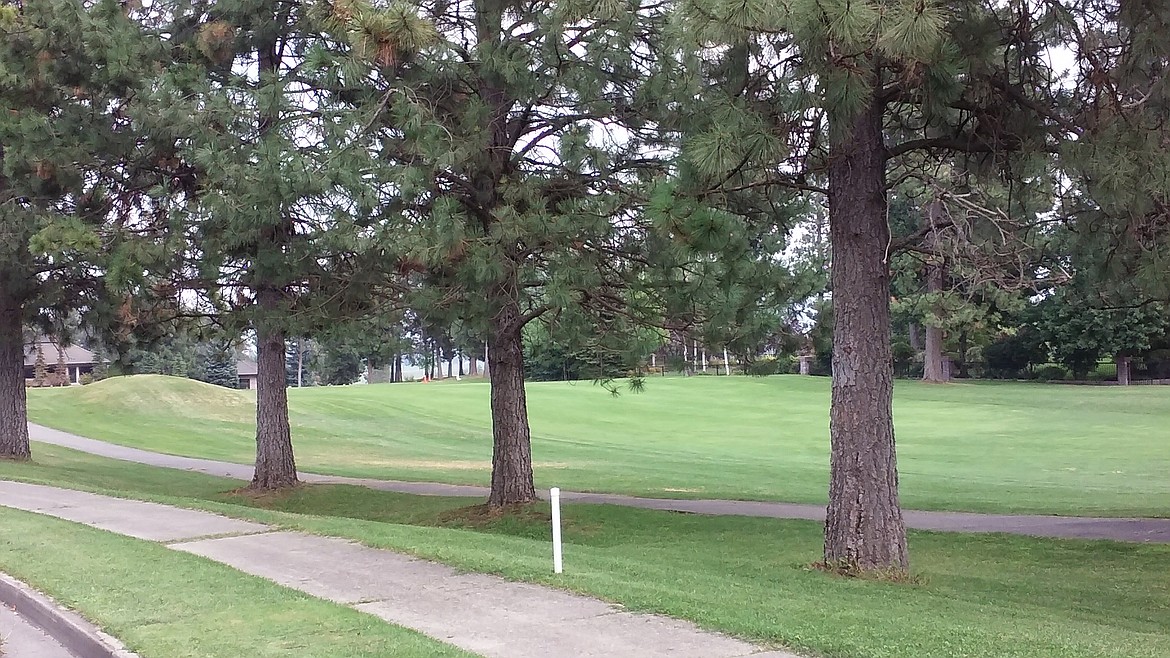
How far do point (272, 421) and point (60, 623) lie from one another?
12.3m

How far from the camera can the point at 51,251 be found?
14984 millimetres

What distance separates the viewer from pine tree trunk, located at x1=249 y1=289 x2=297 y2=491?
62.8ft

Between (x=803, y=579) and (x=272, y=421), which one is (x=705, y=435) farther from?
(x=803, y=579)

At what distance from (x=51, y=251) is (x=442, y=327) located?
242 inches

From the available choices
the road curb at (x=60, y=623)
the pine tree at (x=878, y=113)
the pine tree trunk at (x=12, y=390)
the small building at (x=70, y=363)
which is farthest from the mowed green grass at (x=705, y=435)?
the small building at (x=70, y=363)

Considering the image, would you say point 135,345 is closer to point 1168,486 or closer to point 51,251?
point 51,251

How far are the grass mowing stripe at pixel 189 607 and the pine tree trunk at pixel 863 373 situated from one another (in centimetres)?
499

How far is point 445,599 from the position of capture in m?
7.71

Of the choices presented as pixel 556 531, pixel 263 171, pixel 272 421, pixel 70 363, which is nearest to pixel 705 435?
pixel 272 421

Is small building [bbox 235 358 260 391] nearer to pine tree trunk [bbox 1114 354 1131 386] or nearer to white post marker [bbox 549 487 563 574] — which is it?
pine tree trunk [bbox 1114 354 1131 386]

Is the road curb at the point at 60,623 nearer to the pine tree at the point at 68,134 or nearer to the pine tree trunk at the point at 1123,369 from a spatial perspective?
the pine tree at the point at 68,134

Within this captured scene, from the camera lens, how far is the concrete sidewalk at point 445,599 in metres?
6.23

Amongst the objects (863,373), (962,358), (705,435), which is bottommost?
(705,435)

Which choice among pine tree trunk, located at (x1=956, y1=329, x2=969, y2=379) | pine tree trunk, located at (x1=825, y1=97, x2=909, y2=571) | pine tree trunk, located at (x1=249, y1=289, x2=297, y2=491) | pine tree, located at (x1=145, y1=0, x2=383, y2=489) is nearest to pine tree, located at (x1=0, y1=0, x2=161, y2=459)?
pine tree, located at (x1=145, y1=0, x2=383, y2=489)
